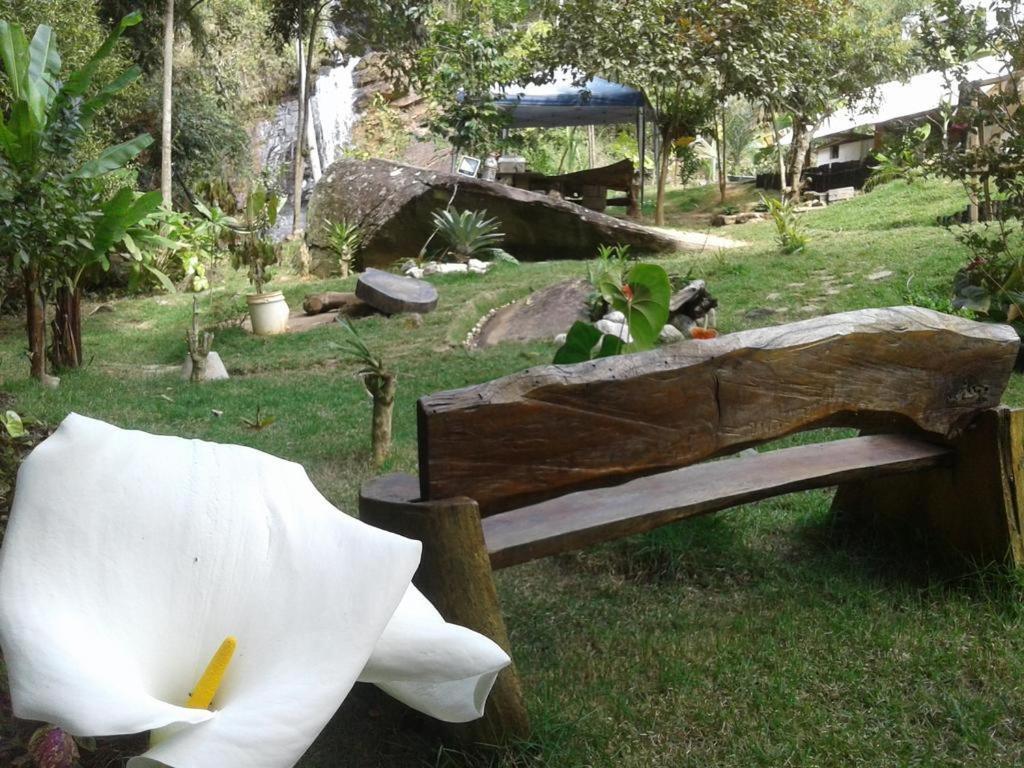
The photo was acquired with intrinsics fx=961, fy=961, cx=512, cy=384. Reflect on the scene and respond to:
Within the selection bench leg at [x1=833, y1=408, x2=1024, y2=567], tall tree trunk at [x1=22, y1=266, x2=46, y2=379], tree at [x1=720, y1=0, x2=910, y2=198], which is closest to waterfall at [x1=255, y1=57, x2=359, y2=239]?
tree at [x1=720, y1=0, x2=910, y2=198]

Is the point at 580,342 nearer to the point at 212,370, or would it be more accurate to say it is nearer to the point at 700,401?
the point at 700,401

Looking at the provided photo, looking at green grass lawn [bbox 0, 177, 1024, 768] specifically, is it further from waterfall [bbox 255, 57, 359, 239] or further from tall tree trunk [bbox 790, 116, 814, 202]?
waterfall [bbox 255, 57, 359, 239]

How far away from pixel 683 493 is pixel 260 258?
8.02 m

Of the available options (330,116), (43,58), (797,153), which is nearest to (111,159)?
(43,58)

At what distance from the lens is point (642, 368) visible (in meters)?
2.09

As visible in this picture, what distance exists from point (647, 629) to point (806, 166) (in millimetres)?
19147

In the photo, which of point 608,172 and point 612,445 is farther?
point 608,172

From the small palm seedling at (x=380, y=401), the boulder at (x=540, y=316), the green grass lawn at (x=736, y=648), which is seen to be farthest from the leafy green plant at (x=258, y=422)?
the boulder at (x=540, y=316)

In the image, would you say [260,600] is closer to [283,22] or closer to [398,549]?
[398,549]

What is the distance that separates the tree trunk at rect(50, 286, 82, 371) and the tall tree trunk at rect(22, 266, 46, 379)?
1.73ft

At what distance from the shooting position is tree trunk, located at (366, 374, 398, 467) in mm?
4191

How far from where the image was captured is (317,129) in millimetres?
23469

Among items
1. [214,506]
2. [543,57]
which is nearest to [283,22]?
[543,57]

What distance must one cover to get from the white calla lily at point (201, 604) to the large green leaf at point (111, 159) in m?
6.21
